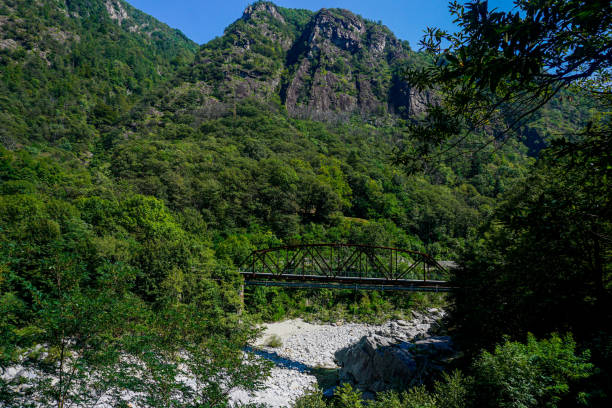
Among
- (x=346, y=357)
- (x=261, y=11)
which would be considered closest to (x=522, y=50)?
(x=346, y=357)

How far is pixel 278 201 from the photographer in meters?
43.9

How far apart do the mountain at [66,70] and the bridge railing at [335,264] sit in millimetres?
59188

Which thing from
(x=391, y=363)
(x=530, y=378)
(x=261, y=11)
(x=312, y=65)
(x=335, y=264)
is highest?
(x=261, y=11)

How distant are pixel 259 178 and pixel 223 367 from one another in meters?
38.8

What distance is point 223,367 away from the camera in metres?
9.78

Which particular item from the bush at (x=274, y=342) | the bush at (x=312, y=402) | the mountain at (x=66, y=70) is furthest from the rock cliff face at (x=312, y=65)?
the bush at (x=312, y=402)

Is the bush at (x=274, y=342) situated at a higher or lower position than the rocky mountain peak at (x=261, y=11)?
lower

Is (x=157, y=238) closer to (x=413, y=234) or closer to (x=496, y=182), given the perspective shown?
(x=413, y=234)

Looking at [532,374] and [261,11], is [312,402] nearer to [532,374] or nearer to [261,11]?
[532,374]

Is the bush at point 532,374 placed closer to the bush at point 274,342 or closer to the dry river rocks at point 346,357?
the dry river rocks at point 346,357

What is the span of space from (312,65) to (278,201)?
4530 inches

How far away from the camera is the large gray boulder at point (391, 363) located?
14.4 meters

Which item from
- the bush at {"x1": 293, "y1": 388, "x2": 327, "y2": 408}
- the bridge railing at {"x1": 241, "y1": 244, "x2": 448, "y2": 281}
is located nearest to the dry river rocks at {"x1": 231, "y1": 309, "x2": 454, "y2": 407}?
the bush at {"x1": 293, "y1": 388, "x2": 327, "y2": 408}

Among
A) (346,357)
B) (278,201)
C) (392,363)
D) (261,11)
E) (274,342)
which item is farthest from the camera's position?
(261,11)
